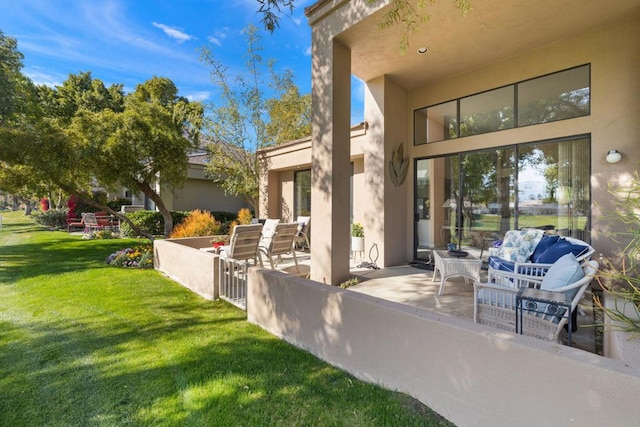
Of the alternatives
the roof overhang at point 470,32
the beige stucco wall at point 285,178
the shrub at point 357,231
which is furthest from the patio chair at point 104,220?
the roof overhang at point 470,32

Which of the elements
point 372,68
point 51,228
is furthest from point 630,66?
point 51,228

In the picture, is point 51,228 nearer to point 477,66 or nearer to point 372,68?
point 372,68

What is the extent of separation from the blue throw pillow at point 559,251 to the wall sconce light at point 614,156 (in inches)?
73.0

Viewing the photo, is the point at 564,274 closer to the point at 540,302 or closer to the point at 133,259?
the point at 540,302

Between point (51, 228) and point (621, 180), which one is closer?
point (621, 180)

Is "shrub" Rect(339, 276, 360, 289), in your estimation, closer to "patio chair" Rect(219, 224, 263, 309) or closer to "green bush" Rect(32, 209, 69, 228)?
"patio chair" Rect(219, 224, 263, 309)

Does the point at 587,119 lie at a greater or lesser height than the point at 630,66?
lesser

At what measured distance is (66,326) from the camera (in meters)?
4.16

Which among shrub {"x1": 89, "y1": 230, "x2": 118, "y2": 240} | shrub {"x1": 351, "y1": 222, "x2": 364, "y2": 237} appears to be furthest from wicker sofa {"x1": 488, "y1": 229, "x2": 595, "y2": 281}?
shrub {"x1": 89, "y1": 230, "x2": 118, "y2": 240}

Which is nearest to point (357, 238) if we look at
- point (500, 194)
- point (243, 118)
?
point (500, 194)

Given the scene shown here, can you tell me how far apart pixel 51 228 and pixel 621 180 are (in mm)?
23118

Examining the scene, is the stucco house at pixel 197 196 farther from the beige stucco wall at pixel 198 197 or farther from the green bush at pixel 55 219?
the green bush at pixel 55 219

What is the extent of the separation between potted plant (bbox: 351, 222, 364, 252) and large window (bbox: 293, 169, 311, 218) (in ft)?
10.2

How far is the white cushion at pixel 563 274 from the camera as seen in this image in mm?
2922
